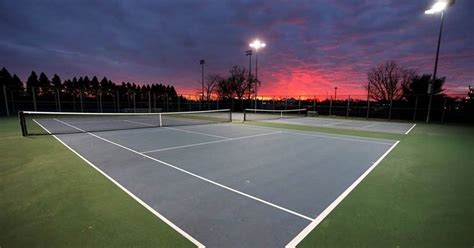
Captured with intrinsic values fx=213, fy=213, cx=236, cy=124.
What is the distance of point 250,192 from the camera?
3.91 metres

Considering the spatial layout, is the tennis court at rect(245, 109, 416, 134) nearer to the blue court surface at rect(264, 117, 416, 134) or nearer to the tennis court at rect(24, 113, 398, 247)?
the blue court surface at rect(264, 117, 416, 134)

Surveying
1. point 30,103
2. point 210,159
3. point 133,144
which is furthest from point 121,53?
point 210,159

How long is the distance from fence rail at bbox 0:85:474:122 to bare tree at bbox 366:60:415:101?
390 inches

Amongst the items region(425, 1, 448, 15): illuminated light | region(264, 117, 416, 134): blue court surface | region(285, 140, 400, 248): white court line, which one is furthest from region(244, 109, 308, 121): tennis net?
region(285, 140, 400, 248): white court line

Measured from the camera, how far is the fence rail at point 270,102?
67.8 ft

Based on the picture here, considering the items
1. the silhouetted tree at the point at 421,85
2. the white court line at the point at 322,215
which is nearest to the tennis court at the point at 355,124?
the white court line at the point at 322,215

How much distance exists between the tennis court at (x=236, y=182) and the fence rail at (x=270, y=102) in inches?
767

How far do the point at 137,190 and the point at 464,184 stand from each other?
6.65m

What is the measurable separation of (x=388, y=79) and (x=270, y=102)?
20616 millimetres

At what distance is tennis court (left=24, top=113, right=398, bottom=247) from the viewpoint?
2803 mm

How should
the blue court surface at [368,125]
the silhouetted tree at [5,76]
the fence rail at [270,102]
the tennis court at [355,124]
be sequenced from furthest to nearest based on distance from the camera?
the silhouetted tree at [5,76]
the fence rail at [270,102]
the tennis court at [355,124]
the blue court surface at [368,125]

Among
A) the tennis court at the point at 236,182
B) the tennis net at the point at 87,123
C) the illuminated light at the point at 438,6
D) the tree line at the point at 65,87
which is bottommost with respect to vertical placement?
the tennis net at the point at 87,123

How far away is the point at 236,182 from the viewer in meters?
4.38

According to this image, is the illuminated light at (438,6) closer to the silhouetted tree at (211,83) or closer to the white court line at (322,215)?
the white court line at (322,215)
